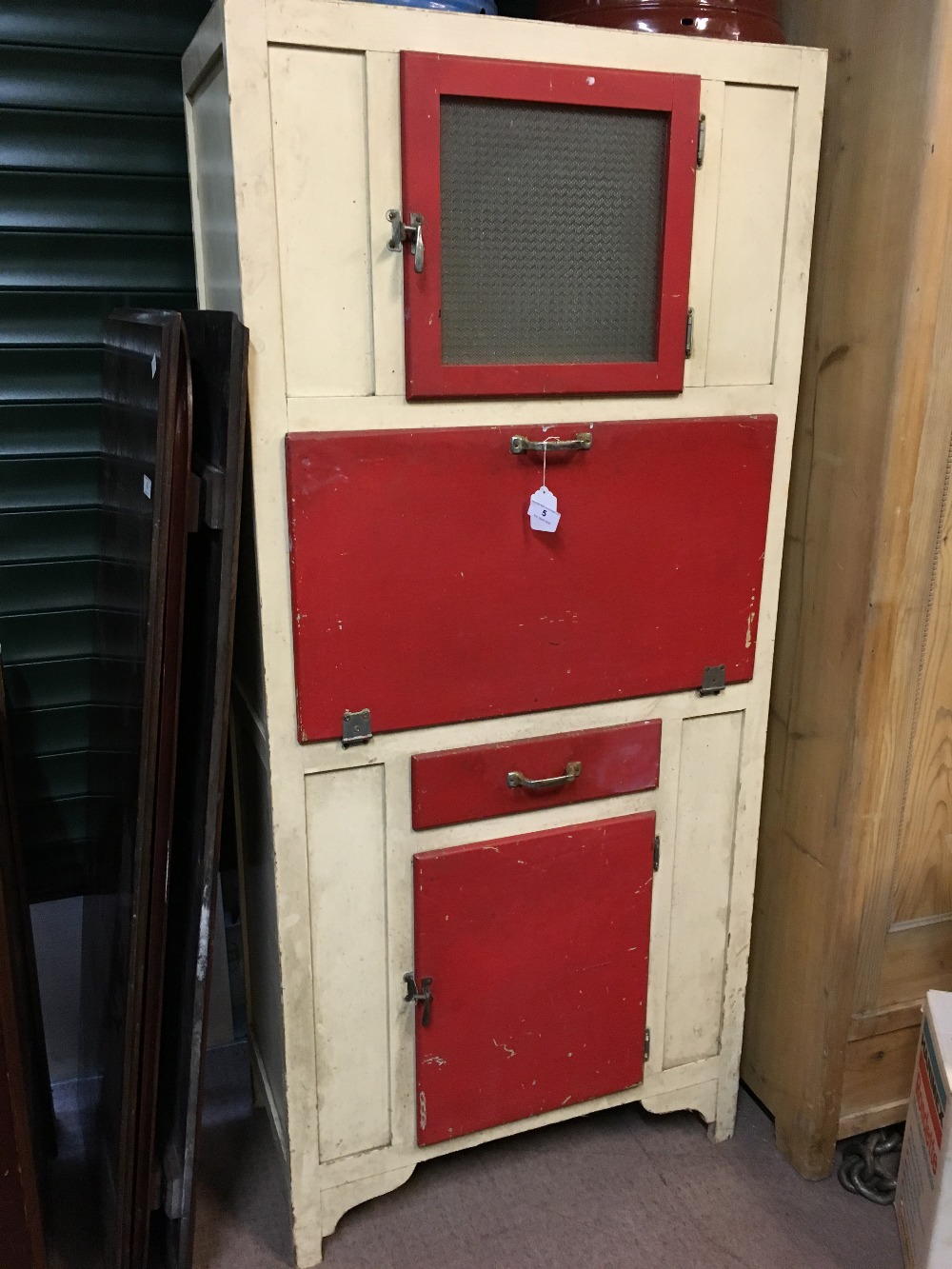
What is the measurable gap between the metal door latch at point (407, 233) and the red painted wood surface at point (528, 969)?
2.89 feet

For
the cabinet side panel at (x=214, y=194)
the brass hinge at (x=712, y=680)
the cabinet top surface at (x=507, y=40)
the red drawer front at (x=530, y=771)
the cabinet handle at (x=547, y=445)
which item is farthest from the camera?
the brass hinge at (x=712, y=680)

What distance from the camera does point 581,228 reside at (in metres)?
1.45

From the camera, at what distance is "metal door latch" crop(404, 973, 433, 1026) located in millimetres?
1641

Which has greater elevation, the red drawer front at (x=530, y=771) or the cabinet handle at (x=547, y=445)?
the cabinet handle at (x=547, y=445)

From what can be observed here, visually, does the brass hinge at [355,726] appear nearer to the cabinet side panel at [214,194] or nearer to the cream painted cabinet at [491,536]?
the cream painted cabinet at [491,536]

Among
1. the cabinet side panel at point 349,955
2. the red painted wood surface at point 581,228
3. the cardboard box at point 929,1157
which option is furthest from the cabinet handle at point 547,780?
the cardboard box at point 929,1157

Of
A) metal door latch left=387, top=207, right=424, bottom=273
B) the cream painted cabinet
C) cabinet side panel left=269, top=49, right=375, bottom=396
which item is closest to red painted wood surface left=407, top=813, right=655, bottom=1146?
the cream painted cabinet

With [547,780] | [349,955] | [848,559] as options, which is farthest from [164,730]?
[848,559]

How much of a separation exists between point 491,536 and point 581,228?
1.48 ft

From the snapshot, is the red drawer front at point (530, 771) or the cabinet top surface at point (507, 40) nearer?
the cabinet top surface at point (507, 40)

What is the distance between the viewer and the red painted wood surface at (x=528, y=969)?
1637 mm

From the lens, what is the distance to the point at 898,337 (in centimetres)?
153

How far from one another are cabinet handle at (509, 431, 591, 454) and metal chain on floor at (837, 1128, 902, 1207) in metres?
1.40

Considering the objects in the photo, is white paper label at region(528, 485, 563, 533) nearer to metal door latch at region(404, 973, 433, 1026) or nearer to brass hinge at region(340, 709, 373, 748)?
brass hinge at region(340, 709, 373, 748)
